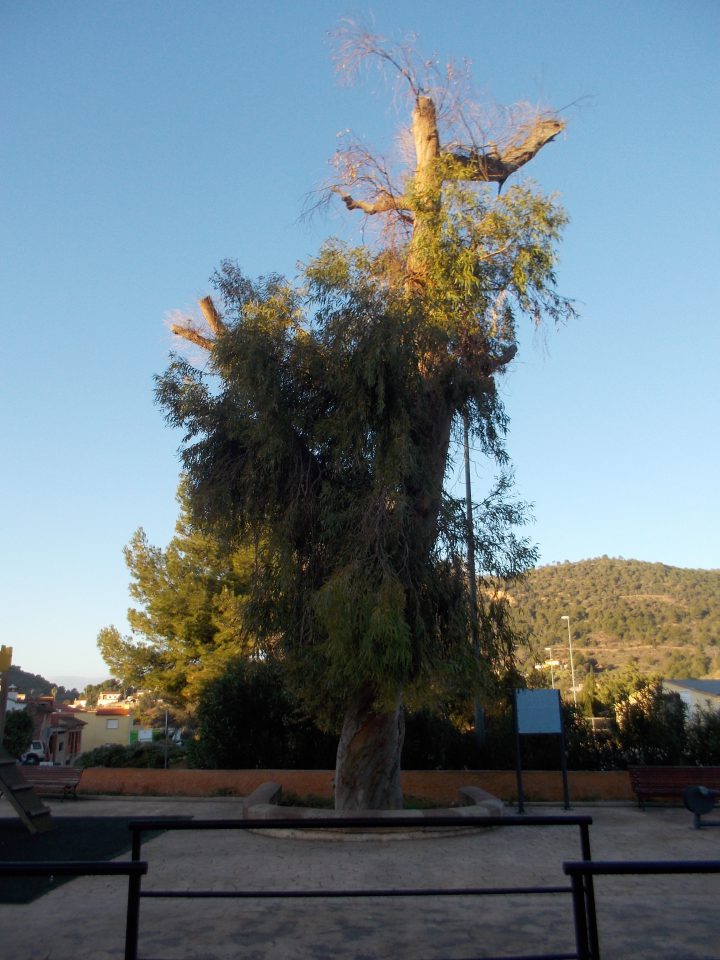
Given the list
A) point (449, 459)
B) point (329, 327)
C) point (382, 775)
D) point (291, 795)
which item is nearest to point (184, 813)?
point (291, 795)

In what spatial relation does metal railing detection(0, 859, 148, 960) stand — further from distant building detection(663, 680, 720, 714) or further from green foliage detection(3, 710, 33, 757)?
distant building detection(663, 680, 720, 714)

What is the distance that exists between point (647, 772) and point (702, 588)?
366 ft

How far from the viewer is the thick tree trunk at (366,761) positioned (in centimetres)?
1205

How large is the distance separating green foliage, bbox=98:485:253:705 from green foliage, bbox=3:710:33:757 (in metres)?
3.37

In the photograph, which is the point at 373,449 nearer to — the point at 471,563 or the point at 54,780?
the point at 471,563

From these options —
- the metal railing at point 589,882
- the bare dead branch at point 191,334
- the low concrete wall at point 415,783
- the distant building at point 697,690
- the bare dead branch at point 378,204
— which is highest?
the bare dead branch at point 378,204

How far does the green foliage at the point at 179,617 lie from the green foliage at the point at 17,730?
3374mm

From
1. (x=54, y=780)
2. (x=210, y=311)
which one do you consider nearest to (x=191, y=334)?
(x=210, y=311)

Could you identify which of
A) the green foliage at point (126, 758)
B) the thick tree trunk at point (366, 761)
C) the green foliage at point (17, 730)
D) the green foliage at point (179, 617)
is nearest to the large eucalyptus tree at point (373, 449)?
the thick tree trunk at point (366, 761)

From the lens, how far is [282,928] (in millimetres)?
6555

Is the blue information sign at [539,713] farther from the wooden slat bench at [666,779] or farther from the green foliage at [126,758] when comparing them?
the green foliage at [126,758]

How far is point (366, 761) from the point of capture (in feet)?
39.8

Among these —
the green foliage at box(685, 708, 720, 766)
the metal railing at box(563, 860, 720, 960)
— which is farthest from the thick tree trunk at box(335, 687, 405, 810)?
the metal railing at box(563, 860, 720, 960)

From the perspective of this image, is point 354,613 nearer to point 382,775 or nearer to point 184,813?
point 382,775
